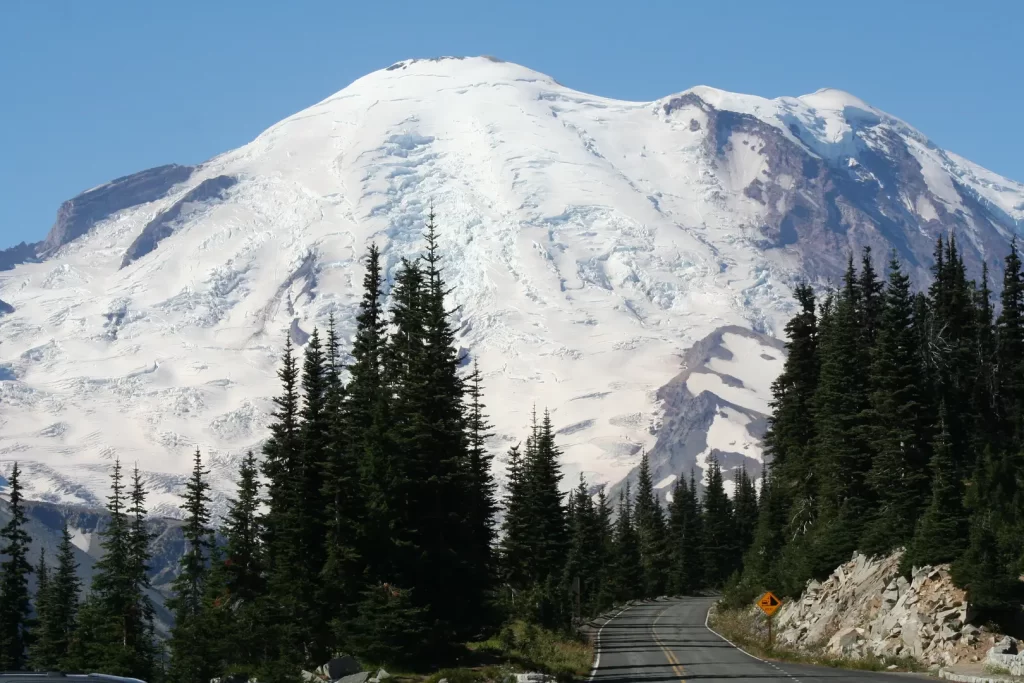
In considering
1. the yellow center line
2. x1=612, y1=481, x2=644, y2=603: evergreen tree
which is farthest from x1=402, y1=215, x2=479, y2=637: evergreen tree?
x1=612, y1=481, x2=644, y2=603: evergreen tree

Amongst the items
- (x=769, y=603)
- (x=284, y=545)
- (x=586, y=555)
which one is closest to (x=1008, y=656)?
(x=769, y=603)

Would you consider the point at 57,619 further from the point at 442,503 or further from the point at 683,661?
the point at 683,661

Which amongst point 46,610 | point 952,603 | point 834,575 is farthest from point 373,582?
point 46,610

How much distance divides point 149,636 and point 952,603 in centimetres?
4948

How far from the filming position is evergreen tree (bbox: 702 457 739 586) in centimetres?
16212

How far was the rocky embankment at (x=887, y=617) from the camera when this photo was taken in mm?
53656

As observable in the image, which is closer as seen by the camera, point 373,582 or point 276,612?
point 373,582

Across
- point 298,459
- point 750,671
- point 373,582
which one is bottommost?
point 750,671

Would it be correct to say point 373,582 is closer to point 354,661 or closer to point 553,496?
point 354,661

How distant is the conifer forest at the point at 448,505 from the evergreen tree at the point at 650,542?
41600mm

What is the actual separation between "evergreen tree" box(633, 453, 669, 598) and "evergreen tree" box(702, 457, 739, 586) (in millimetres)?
5519

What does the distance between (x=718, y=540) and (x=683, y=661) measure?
108m

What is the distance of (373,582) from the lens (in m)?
52.5

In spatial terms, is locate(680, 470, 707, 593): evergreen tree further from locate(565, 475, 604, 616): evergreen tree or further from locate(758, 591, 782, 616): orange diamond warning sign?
locate(758, 591, 782, 616): orange diamond warning sign
